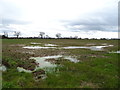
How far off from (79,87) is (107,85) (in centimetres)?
224

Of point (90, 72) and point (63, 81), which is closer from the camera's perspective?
point (63, 81)

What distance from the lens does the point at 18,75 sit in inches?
523

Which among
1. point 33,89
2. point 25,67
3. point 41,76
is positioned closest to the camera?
point 33,89

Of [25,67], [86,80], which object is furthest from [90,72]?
[25,67]

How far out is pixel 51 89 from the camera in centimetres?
1034

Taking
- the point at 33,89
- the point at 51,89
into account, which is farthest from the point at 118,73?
the point at 33,89

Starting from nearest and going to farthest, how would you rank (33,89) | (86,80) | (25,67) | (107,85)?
1. (33,89)
2. (107,85)
3. (86,80)
4. (25,67)

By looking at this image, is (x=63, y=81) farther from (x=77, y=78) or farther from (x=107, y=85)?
(x=107, y=85)

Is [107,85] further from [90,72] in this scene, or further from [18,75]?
[18,75]

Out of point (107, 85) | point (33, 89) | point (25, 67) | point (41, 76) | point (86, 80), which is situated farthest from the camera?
point (25, 67)

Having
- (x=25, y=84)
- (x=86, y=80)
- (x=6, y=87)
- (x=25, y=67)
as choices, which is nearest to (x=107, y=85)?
(x=86, y=80)

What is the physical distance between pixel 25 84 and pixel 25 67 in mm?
5521

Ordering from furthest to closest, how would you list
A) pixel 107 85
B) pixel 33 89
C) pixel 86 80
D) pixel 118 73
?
pixel 118 73
pixel 86 80
pixel 107 85
pixel 33 89

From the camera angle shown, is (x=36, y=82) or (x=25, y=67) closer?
(x=36, y=82)
